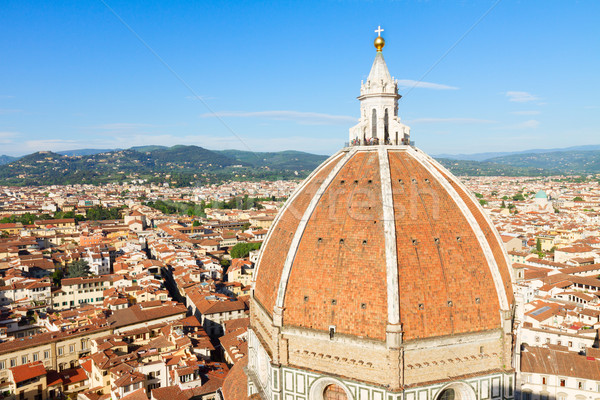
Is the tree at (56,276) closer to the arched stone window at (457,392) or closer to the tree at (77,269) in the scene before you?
the tree at (77,269)

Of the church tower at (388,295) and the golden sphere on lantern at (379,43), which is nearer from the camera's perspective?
the church tower at (388,295)

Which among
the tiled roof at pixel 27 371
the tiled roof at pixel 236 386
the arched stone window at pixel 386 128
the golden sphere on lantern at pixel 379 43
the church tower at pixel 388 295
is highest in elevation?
the golden sphere on lantern at pixel 379 43

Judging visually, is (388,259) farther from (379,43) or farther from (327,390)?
(379,43)

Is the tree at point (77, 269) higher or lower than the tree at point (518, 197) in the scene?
lower

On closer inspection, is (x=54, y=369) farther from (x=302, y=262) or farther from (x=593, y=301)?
(x=593, y=301)

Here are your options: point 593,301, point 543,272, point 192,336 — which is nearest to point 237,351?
point 192,336

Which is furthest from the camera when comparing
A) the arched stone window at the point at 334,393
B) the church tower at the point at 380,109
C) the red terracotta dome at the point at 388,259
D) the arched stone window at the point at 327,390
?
A: the church tower at the point at 380,109

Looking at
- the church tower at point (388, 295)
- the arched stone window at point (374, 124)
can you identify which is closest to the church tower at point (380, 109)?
the arched stone window at point (374, 124)
